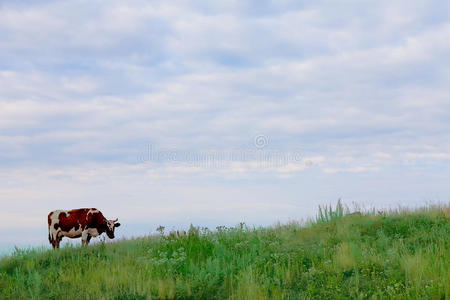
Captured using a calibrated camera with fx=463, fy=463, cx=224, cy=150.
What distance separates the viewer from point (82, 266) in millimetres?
13094

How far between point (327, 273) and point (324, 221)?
6884mm

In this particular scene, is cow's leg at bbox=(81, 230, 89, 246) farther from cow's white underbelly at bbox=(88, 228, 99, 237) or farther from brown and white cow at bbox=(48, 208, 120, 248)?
cow's white underbelly at bbox=(88, 228, 99, 237)

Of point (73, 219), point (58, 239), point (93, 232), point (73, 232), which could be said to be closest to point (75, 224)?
point (73, 219)

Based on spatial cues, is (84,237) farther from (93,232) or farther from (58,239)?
(58,239)

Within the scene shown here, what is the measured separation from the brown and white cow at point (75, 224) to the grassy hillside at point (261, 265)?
0.74 metres

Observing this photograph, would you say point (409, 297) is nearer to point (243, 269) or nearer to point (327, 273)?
point (327, 273)

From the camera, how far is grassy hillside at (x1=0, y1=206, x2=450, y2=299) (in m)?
9.45

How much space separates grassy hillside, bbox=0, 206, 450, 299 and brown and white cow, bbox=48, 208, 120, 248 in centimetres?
74

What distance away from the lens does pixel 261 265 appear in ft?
37.2

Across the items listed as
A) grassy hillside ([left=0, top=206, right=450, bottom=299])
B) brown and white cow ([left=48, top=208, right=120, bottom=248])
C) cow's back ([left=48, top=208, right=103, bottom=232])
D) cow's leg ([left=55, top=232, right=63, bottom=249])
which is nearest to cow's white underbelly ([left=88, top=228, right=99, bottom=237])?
brown and white cow ([left=48, top=208, right=120, bottom=248])

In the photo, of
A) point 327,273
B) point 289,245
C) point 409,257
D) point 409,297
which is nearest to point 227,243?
point 289,245

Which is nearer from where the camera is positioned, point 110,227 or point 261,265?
point 261,265

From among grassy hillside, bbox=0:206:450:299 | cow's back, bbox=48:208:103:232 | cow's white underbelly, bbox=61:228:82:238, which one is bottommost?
grassy hillside, bbox=0:206:450:299

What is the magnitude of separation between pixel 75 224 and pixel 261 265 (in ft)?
25.3
